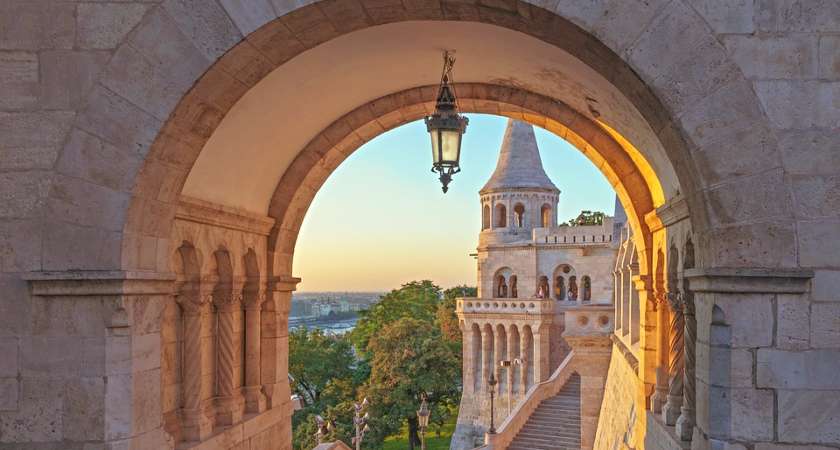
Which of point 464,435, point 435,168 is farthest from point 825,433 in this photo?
point 464,435

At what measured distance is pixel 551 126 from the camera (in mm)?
8289

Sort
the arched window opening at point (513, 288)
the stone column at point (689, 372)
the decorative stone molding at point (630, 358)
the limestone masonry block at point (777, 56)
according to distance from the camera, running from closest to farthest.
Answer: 1. the limestone masonry block at point (777, 56)
2. the stone column at point (689, 372)
3. the decorative stone molding at point (630, 358)
4. the arched window opening at point (513, 288)

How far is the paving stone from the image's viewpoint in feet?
15.1

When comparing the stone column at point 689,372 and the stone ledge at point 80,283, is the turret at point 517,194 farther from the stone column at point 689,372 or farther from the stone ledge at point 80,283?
the stone ledge at point 80,283

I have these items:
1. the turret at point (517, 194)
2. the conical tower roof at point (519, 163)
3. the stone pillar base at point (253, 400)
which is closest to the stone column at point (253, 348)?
the stone pillar base at point (253, 400)

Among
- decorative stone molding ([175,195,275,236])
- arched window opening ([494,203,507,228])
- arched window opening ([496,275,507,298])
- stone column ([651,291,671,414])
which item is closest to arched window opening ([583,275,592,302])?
arched window opening ([496,275,507,298])

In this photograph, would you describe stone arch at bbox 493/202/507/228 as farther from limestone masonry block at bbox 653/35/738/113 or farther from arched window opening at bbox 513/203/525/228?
limestone masonry block at bbox 653/35/738/113

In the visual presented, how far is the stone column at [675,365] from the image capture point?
6344mm

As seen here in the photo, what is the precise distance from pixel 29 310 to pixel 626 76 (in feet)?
13.0

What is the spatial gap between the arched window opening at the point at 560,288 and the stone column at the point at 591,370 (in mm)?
27257

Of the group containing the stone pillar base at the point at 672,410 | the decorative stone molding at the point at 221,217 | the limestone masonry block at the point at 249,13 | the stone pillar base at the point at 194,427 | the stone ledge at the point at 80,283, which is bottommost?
the stone pillar base at the point at 194,427

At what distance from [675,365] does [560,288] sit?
43389mm

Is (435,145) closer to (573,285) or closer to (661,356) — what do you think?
(661,356)

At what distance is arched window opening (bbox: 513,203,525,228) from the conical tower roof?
4.77ft
